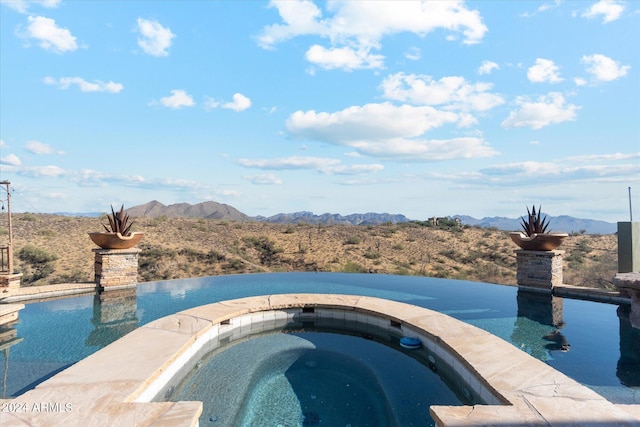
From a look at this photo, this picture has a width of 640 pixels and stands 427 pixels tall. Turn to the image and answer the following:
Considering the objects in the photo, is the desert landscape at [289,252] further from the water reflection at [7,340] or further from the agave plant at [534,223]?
the water reflection at [7,340]

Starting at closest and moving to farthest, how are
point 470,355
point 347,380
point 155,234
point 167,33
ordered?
point 470,355 < point 347,380 < point 167,33 < point 155,234

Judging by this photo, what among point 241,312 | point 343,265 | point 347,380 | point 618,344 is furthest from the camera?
point 343,265

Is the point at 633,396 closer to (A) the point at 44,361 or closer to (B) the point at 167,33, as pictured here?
(A) the point at 44,361

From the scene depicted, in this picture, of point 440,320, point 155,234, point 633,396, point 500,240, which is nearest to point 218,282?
point 440,320

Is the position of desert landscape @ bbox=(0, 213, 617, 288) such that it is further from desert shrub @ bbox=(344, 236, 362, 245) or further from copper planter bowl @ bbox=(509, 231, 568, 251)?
copper planter bowl @ bbox=(509, 231, 568, 251)

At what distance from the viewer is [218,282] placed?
9.94 meters

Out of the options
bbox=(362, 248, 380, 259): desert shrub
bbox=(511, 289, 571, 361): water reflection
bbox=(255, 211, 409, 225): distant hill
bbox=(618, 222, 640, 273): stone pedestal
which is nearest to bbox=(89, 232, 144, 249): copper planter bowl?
bbox=(511, 289, 571, 361): water reflection

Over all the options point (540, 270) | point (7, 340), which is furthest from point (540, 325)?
point (7, 340)

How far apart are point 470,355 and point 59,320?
7.39 metres

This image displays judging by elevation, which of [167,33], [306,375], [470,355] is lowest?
[306,375]

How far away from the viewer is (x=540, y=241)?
8.72 metres

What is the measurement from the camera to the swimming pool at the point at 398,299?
439 centimetres

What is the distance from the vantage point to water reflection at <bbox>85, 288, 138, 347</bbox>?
5.51 m

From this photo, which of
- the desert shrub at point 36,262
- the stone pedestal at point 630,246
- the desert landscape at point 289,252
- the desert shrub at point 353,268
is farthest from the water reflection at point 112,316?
the stone pedestal at point 630,246
